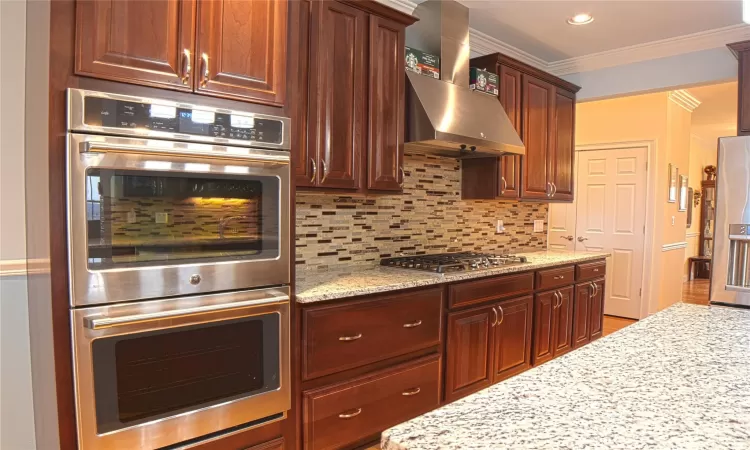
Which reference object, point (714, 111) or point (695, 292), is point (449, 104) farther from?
point (695, 292)

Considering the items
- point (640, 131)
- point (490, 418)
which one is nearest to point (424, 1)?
point (490, 418)

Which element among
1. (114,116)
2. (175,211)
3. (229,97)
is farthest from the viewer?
(229,97)

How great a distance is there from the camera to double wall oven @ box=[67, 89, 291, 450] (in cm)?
146

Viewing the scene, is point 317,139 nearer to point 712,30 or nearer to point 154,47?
point 154,47

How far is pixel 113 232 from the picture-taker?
1506 millimetres

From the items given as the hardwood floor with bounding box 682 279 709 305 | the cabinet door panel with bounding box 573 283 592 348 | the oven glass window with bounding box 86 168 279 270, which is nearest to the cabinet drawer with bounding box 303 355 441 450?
the oven glass window with bounding box 86 168 279 270

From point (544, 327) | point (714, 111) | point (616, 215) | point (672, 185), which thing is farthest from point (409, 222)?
point (714, 111)

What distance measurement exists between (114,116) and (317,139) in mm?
1021

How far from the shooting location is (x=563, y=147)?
417cm

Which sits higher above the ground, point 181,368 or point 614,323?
point 181,368

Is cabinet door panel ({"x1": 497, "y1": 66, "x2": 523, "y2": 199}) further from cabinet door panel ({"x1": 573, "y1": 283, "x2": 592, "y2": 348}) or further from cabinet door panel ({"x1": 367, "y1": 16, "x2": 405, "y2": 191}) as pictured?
cabinet door panel ({"x1": 367, "y1": 16, "x2": 405, "y2": 191})

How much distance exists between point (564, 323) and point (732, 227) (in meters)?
1.30

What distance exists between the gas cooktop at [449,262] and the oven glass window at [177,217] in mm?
1169

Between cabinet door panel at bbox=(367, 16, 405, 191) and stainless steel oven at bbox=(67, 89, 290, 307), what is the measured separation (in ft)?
2.64
